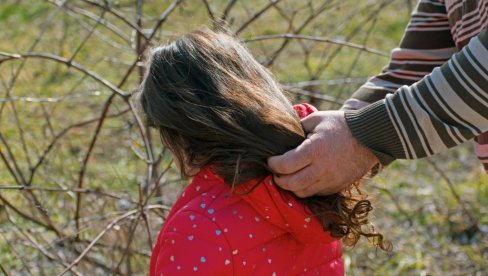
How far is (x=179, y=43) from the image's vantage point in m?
1.97

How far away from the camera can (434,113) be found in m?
1.88

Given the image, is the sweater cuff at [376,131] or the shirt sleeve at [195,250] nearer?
the shirt sleeve at [195,250]

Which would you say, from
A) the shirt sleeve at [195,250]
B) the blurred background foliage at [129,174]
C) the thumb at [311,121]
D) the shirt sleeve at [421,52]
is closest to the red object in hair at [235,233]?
the shirt sleeve at [195,250]

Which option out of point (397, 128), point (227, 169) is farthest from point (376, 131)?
point (227, 169)

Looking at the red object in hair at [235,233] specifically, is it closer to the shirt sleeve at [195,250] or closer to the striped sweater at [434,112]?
the shirt sleeve at [195,250]

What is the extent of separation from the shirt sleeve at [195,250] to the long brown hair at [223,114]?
0.12 m

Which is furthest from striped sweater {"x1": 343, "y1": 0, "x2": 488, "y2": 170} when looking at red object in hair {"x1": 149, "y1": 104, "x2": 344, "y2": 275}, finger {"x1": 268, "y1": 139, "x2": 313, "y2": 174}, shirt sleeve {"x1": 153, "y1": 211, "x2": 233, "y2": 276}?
shirt sleeve {"x1": 153, "y1": 211, "x2": 233, "y2": 276}

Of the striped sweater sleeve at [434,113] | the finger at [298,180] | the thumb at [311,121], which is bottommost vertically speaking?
the striped sweater sleeve at [434,113]

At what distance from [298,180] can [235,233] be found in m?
0.18

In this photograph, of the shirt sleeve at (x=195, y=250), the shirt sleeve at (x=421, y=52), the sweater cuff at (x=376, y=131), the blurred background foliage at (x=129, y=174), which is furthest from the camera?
the blurred background foliage at (x=129, y=174)

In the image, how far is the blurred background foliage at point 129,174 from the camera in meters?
2.99

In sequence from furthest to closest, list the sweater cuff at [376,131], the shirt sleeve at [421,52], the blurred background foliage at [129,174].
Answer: the blurred background foliage at [129,174], the shirt sleeve at [421,52], the sweater cuff at [376,131]

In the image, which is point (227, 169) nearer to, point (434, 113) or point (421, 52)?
point (434, 113)

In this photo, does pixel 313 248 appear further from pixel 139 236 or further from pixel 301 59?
pixel 301 59
